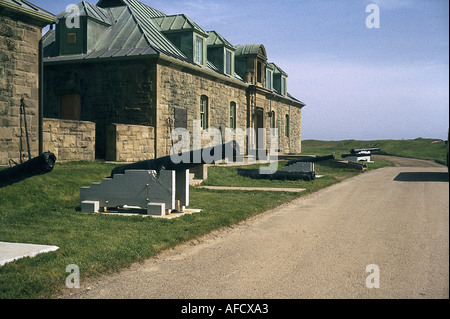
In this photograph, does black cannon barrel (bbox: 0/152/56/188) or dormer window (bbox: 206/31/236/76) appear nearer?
black cannon barrel (bbox: 0/152/56/188)

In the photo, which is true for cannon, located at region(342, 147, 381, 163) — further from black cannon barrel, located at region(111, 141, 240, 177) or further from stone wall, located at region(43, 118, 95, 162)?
black cannon barrel, located at region(111, 141, 240, 177)

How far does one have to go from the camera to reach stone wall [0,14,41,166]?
41.9 feet

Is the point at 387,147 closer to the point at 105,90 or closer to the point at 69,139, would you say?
the point at 105,90

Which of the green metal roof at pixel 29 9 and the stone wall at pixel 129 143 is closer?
the green metal roof at pixel 29 9

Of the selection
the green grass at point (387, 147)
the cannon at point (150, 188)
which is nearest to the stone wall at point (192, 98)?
the cannon at point (150, 188)

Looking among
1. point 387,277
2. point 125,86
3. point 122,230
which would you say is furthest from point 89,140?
point 387,277

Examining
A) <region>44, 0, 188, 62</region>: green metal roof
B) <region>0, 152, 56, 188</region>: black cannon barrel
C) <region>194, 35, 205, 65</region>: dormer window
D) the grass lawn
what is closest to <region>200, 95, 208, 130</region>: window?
<region>194, 35, 205, 65</region>: dormer window

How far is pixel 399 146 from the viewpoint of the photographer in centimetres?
5625

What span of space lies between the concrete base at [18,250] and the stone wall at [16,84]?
7.56 meters

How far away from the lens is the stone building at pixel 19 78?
1277 centimetres

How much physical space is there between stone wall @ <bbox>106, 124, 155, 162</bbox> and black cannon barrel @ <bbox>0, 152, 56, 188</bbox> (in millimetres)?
10287

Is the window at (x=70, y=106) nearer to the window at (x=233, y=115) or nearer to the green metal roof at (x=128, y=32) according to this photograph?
the green metal roof at (x=128, y=32)

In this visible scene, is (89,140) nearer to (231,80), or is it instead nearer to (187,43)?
(187,43)
